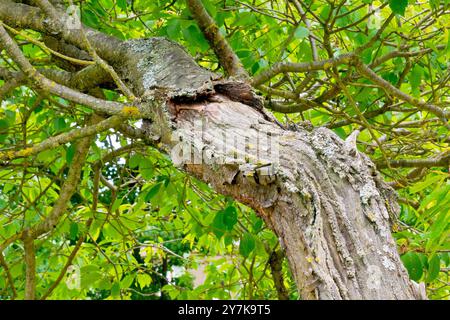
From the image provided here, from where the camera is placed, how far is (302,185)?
1135 mm

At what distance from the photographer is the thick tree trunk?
1085mm

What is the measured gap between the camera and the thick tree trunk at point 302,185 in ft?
3.56

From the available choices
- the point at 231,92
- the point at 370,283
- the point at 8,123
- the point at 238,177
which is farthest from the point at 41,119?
the point at 370,283

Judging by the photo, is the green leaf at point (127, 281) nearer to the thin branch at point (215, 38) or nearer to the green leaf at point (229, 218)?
the green leaf at point (229, 218)

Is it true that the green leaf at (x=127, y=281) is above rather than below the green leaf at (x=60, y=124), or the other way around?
below

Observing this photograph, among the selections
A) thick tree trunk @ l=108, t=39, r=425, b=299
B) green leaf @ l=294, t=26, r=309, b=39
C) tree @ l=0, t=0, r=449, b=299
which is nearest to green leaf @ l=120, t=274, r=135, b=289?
tree @ l=0, t=0, r=449, b=299

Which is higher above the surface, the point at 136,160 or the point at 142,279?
the point at 136,160

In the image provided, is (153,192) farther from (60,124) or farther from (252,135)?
(252,135)

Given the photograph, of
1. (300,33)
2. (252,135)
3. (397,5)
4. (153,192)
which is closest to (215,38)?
(300,33)

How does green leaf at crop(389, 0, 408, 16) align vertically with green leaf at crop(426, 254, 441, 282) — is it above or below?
above

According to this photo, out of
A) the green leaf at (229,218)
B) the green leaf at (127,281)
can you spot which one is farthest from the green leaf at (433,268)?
the green leaf at (127,281)

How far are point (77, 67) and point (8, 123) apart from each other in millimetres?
828

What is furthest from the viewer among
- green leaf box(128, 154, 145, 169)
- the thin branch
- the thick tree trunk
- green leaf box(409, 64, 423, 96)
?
green leaf box(128, 154, 145, 169)

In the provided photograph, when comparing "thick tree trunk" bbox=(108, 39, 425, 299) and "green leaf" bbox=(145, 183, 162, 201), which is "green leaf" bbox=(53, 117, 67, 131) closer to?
"green leaf" bbox=(145, 183, 162, 201)
